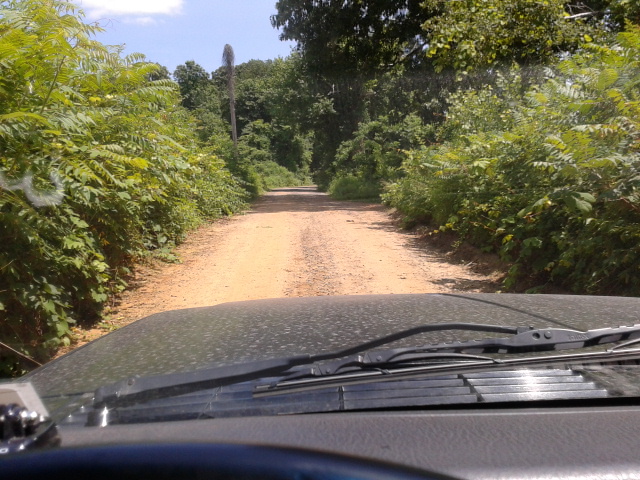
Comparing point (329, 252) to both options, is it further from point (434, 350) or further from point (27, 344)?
point (434, 350)

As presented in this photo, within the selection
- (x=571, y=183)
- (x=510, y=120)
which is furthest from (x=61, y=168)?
(x=510, y=120)

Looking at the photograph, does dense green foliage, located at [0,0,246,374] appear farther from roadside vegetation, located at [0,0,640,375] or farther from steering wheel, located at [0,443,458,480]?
steering wheel, located at [0,443,458,480]

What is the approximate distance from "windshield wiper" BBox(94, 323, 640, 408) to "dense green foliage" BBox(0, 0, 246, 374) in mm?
3393

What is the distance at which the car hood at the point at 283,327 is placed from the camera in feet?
7.55

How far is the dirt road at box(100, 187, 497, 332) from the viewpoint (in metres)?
9.07

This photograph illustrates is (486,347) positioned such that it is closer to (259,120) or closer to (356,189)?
(356,189)

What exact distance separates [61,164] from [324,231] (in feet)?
36.1

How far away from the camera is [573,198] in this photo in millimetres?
6711

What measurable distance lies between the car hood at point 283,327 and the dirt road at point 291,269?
5122mm

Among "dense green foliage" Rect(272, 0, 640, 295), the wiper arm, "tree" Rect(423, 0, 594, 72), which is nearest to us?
the wiper arm

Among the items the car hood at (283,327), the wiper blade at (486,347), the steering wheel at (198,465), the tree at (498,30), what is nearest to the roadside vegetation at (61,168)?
the car hood at (283,327)

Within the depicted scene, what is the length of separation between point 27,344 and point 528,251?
6001 mm

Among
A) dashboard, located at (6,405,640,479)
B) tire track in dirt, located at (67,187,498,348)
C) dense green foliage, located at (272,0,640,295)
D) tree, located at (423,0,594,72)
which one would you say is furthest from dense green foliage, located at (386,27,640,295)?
dashboard, located at (6,405,640,479)

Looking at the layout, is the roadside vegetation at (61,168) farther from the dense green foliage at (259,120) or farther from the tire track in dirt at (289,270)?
the dense green foliage at (259,120)
